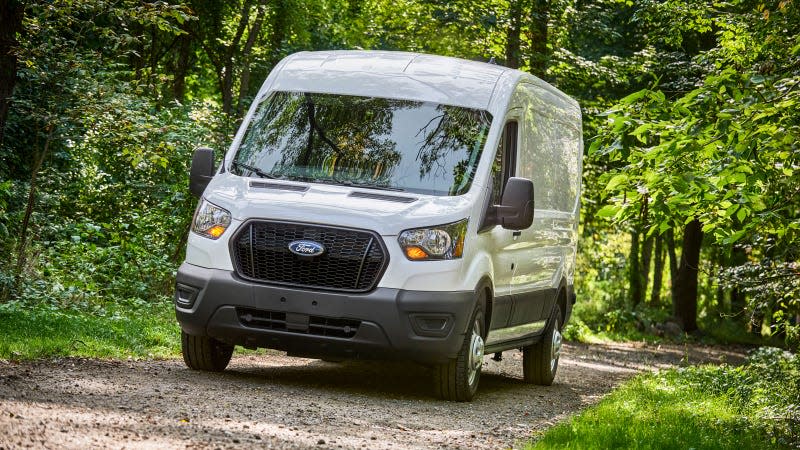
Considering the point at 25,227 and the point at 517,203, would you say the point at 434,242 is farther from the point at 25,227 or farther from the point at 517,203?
the point at 25,227

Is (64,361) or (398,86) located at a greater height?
(398,86)

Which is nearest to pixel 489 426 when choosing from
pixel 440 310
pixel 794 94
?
pixel 440 310

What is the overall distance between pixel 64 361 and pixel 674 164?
16.2 feet

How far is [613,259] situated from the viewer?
32.2 meters

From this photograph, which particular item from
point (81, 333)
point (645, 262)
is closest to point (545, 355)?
point (81, 333)

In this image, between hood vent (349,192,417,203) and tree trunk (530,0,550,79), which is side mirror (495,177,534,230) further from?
tree trunk (530,0,550,79)

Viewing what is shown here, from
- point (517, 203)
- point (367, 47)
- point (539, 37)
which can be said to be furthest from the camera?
point (367, 47)

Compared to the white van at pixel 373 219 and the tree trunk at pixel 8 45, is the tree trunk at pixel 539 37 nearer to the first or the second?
the white van at pixel 373 219

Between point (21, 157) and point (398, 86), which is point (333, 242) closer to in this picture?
point (398, 86)

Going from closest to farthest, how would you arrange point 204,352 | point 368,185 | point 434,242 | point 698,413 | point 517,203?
1. point 434,242
2. point 517,203
3. point 368,185
4. point 204,352
5. point 698,413

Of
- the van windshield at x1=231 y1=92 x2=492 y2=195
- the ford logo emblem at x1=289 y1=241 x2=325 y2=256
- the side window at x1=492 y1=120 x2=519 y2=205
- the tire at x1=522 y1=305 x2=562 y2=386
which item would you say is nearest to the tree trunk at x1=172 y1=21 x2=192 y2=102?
the tire at x1=522 y1=305 x2=562 y2=386

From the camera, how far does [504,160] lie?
32.4 feet

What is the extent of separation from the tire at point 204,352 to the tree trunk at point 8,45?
4.09m

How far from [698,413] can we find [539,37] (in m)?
13.2
